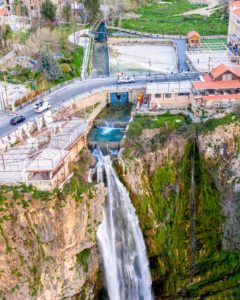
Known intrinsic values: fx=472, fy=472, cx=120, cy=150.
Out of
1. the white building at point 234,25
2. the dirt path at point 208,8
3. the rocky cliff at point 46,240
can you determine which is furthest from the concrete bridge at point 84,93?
the dirt path at point 208,8

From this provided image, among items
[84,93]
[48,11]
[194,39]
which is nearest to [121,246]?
[84,93]

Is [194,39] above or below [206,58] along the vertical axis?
above

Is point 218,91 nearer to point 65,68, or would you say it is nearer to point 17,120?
point 65,68

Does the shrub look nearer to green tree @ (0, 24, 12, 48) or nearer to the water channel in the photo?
green tree @ (0, 24, 12, 48)

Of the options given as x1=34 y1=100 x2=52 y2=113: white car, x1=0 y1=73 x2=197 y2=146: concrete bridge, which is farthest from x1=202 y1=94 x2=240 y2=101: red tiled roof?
x1=34 y1=100 x2=52 y2=113: white car

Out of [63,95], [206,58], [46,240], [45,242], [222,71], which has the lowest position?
[45,242]
